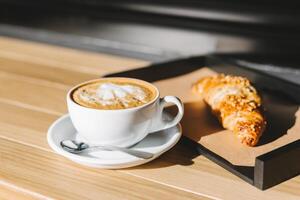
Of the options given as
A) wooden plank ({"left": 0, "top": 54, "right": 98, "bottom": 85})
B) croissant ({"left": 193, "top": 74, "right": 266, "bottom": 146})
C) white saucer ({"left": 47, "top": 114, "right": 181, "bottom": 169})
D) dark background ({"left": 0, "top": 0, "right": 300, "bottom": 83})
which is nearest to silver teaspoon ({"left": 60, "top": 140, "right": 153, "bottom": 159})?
white saucer ({"left": 47, "top": 114, "right": 181, "bottom": 169})

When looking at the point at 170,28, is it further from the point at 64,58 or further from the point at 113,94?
the point at 113,94

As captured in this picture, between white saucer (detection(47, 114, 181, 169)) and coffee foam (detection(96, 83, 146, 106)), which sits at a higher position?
coffee foam (detection(96, 83, 146, 106))

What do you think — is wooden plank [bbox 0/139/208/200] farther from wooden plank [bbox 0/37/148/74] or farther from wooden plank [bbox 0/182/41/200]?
wooden plank [bbox 0/37/148/74]

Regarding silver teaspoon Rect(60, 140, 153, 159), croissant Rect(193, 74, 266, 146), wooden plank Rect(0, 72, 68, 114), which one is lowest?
wooden plank Rect(0, 72, 68, 114)

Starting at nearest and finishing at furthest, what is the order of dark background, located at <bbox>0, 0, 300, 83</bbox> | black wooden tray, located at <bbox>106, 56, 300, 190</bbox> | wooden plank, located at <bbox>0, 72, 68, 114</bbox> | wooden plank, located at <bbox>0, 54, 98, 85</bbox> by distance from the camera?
1. black wooden tray, located at <bbox>106, 56, 300, 190</bbox>
2. wooden plank, located at <bbox>0, 72, 68, 114</bbox>
3. wooden plank, located at <bbox>0, 54, 98, 85</bbox>
4. dark background, located at <bbox>0, 0, 300, 83</bbox>

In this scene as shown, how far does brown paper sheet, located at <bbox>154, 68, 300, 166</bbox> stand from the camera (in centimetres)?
60

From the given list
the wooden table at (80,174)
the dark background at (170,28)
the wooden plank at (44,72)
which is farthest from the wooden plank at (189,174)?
the dark background at (170,28)

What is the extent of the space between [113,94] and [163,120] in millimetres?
78

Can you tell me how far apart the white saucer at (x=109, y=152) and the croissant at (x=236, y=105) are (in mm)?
76

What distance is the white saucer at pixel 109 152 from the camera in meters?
0.56

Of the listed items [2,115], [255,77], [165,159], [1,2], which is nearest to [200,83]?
[255,77]

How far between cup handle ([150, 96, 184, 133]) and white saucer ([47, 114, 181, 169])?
0.02 meters

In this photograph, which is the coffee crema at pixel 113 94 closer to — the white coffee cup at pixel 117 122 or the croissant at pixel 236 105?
the white coffee cup at pixel 117 122

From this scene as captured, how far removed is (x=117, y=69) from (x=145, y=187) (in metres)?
0.44
